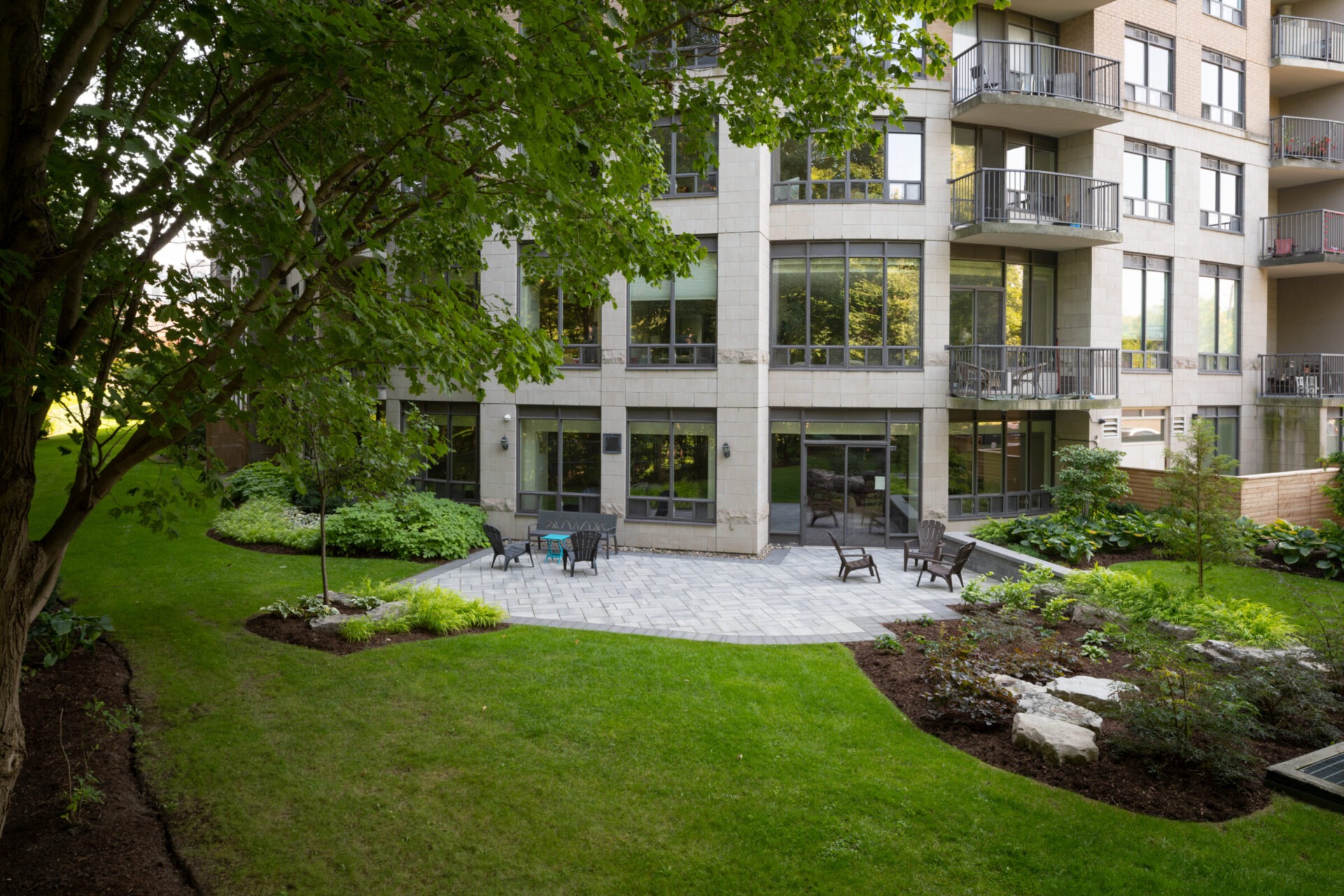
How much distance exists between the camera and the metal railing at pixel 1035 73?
716 inches

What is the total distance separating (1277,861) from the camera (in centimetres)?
543

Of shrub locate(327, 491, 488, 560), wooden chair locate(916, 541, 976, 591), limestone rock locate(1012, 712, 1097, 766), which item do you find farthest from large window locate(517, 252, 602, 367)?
limestone rock locate(1012, 712, 1097, 766)

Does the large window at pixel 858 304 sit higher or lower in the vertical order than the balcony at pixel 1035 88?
lower

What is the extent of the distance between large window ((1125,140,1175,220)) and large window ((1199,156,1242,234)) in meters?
1.35

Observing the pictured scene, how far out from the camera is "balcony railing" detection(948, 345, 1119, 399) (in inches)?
706

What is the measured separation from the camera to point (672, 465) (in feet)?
60.0

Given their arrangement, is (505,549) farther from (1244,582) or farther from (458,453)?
(1244,582)

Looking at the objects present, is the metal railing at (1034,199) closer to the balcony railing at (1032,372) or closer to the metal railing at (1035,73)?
the metal railing at (1035,73)

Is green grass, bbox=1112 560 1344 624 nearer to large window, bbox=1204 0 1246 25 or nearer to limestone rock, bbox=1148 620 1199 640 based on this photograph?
limestone rock, bbox=1148 620 1199 640

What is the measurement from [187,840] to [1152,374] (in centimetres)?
2255

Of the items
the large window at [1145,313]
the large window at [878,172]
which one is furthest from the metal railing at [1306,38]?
the large window at [878,172]

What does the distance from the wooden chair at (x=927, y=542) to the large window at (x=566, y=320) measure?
27.2 ft

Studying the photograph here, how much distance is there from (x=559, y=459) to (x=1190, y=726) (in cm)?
1451

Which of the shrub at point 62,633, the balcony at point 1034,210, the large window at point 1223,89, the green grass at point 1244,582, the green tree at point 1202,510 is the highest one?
the large window at point 1223,89
